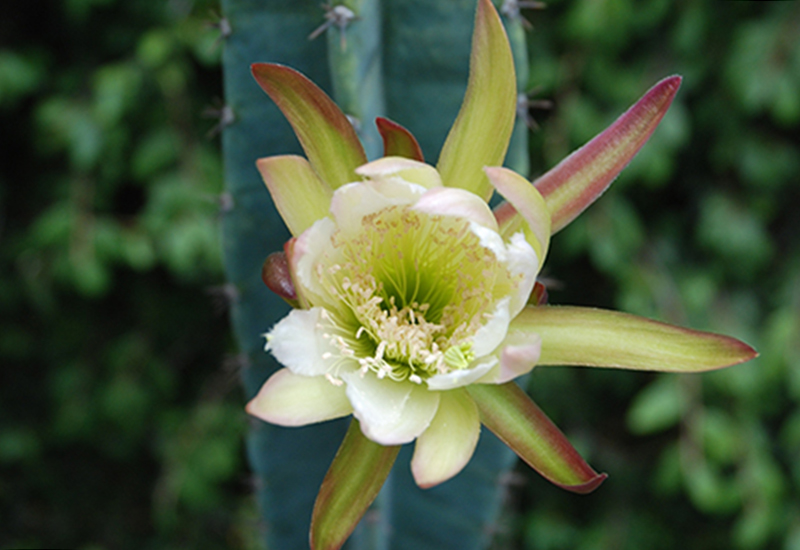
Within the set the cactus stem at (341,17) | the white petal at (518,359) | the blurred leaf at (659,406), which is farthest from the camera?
the blurred leaf at (659,406)

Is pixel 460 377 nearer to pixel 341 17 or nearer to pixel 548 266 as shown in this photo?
pixel 341 17

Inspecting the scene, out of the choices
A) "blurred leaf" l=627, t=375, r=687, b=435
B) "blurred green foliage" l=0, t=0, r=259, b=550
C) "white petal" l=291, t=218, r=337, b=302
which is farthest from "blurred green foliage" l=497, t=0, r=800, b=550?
"white petal" l=291, t=218, r=337, b=302

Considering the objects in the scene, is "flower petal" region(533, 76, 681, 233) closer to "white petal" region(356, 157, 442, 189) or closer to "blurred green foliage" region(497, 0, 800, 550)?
"white petal" region(356, 157, 442, 189)

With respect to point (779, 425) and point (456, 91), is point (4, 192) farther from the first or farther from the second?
point (779, 425)

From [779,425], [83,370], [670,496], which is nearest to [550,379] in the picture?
[670,496]

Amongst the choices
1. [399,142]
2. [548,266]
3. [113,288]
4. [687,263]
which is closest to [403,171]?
[399,142]

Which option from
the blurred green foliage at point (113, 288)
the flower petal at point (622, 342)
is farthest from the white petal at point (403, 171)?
the blurred green foliage at point (113, 288)

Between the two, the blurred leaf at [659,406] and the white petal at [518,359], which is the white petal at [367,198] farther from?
the blurred leaf at [659,406]
